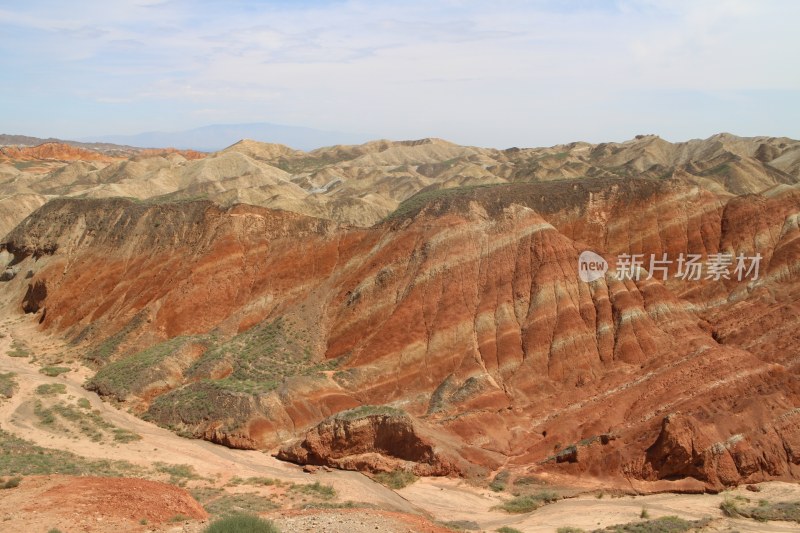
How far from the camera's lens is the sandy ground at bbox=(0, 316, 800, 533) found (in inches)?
748

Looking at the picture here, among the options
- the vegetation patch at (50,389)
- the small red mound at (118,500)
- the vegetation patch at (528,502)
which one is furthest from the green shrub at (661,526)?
the vegetation patch at (50,389)

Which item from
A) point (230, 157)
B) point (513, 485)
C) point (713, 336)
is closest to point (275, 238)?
point (513, 485)

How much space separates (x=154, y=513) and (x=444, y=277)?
24446 millimetres

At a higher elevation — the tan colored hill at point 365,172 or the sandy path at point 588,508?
the tan colored hill at point 365,172

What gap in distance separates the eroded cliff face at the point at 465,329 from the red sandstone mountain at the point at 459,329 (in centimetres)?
11

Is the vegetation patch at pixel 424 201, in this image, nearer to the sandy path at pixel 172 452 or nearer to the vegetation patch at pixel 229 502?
the sandy path at pixel 172 452

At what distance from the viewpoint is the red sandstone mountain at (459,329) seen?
3009 cm

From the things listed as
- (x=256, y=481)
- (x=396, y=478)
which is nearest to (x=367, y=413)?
(x=396, y=478)

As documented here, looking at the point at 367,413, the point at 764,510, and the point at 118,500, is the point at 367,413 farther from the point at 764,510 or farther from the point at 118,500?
the point at 764,510

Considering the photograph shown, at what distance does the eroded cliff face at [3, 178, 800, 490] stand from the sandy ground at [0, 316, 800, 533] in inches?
47.9

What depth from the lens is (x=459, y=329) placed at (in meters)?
37.8

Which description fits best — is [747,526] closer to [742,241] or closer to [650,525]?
[650,525]

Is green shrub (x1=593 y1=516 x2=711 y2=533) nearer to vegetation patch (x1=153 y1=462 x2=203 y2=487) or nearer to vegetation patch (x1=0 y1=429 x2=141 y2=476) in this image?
vegetation patch (x1=153 y1=462 x2=203 y2=487)

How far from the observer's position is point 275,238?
4797 cm
